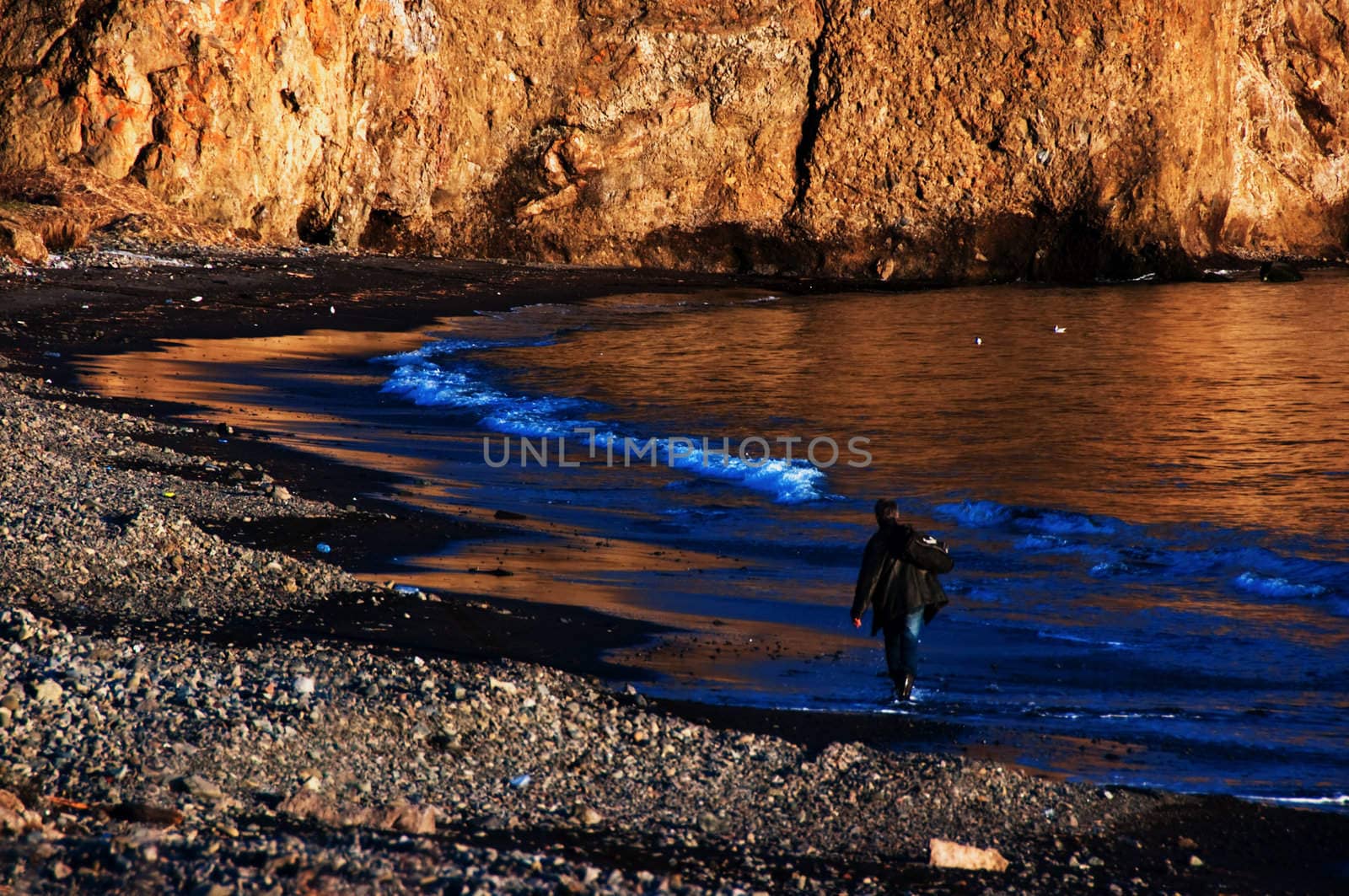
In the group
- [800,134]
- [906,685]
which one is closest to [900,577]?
[906,685]

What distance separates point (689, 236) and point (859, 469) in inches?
1240

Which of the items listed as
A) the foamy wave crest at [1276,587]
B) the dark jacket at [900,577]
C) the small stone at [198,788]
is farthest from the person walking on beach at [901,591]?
the small stone at [198,788]

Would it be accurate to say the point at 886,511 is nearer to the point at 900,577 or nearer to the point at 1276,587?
the point at 900,577

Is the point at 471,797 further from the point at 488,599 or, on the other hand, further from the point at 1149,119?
the point at 1149,119

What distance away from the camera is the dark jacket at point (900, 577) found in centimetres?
738

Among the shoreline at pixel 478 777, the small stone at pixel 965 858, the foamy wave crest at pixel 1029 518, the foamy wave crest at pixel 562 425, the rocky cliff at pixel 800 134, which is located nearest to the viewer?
the shoreline at pixel 478 777

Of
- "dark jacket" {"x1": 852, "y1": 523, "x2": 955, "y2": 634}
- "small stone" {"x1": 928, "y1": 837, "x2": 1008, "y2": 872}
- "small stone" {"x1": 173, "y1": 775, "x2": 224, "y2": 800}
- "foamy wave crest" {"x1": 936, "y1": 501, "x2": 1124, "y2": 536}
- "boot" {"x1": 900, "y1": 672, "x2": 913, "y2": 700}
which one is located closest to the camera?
"small stone" {"x1": 173, "y1": 775, "x2": 224, "y2": 800}

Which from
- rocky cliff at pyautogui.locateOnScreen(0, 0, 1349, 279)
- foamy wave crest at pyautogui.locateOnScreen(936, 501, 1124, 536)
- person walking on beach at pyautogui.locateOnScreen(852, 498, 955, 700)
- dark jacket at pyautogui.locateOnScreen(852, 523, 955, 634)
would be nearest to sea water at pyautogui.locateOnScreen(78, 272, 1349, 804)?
foamy wave crest at pyautogui.locateOnScreen(936, 501, 1124, 536)

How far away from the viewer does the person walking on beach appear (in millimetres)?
7277

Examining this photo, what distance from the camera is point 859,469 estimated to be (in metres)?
14.0

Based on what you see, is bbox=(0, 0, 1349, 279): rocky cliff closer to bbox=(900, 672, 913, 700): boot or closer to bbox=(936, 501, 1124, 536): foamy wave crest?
bbox=(936, 501, 1124, 536): foamy wave crest

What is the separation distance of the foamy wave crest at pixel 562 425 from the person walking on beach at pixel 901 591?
4968 millimetres

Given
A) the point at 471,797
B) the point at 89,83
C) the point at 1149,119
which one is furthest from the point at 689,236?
the point at 471,797

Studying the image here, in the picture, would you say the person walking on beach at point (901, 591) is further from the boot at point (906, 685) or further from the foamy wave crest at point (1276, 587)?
the foamy wave crest at point (1276, 587)
